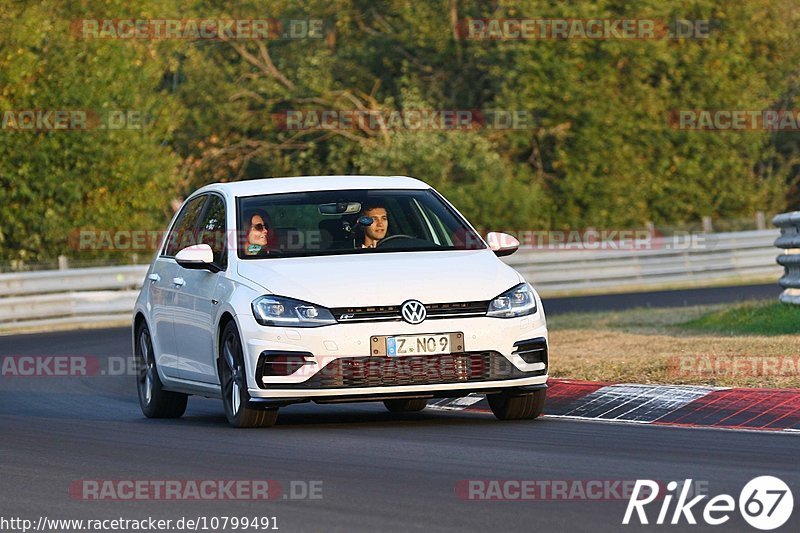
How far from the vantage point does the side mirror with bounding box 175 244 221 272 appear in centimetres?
1193

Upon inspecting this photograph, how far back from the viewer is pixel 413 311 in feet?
35.8

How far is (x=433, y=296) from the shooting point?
36.0 ft

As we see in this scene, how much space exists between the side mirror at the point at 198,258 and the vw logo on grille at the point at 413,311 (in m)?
1.60

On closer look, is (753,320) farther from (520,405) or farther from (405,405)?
(520,405)

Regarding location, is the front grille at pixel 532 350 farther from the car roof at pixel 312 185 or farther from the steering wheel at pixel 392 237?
the car roof at pixel 312 185

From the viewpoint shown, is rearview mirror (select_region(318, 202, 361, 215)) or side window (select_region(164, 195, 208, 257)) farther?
side window (select_region(164, 195, 208, 257))

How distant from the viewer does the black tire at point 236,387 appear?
37.0 feet

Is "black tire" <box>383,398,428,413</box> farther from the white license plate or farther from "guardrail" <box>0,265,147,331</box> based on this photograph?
"guardrail" <box>0,265,147,331</box>

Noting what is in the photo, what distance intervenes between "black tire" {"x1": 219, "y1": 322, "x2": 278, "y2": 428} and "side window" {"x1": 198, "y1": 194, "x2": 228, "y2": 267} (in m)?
0.66

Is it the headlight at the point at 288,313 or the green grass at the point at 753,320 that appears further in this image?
the green grass at the point at 753,320

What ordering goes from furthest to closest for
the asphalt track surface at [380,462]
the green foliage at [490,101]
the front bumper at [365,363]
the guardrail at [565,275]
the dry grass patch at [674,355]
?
the green foliage at [490,101], the guardrail at [565,275], the dry grass patch at [674,355], the front bumper at [365,363], the asphalt track surface at [380,462]

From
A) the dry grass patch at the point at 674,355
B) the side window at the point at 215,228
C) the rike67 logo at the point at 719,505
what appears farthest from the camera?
the dry grass patch at the point at 674,355

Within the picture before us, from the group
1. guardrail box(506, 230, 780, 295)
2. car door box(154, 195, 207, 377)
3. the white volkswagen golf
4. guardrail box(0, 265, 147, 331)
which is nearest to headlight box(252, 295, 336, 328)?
the white volkswagen golf

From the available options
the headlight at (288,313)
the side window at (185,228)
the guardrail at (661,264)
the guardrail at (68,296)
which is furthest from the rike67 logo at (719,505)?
the guardrail at (661,264)
